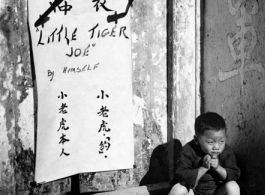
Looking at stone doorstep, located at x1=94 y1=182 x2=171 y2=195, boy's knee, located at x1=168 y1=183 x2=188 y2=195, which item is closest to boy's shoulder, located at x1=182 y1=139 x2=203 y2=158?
boy's knee, located at x1=168 y1=183 x2=188 y2=195

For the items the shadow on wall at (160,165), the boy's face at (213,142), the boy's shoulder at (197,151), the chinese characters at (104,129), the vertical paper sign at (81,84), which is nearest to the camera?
the boy's face at (213,142)

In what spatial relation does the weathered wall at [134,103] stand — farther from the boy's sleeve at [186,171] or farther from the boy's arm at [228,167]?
the boy's arm at [228,167]

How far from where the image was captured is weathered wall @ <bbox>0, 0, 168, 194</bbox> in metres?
2.48

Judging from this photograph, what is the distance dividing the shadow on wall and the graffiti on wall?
0.77 m

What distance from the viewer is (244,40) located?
2453 mm

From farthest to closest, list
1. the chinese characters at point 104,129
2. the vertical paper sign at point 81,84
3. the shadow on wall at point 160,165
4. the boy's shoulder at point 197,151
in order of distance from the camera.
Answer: the shadow on wall at point 160,165 < the chinese characters at point 104,129 < the vertical paper sign at point 81,84 < the boy's shoulder at point 197,151

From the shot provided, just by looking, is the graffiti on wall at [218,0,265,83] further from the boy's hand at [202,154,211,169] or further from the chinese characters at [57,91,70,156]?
the chinese characters at [57,91,70,156]

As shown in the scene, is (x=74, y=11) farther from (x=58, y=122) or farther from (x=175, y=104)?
(x=175, y=104)

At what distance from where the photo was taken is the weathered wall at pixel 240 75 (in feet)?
7.68

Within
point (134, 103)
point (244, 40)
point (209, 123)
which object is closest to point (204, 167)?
point (209, 123)

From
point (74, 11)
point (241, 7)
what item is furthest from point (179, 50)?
point (74, 11)

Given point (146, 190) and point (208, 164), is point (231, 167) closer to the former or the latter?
point (208, 164)

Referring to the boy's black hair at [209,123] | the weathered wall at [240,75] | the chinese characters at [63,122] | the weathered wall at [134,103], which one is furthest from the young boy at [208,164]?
the chinese characters at [63,122]

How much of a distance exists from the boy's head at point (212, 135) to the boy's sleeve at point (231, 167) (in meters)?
0.13
